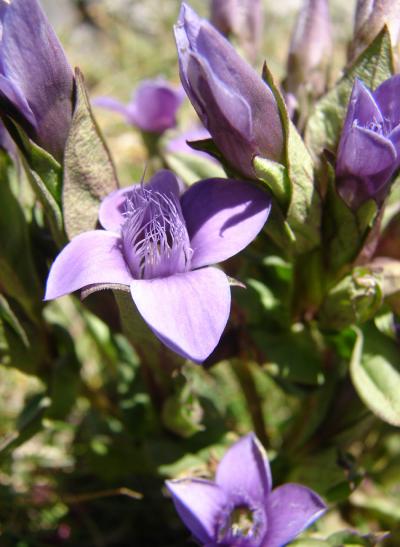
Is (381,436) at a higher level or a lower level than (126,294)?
lower

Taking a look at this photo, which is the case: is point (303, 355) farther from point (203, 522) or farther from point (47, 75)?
point (47, 75)

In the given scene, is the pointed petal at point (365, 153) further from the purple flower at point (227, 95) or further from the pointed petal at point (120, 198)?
the pointed petal at point (120, 198)

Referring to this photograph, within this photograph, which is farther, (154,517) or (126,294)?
(154,517)

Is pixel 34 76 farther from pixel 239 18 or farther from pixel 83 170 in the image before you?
pixel 239 18

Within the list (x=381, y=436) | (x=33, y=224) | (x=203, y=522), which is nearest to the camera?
(x=203, y=522)

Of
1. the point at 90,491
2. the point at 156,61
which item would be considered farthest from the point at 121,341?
the point at 156,61

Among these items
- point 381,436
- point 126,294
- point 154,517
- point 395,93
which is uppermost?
point 395,93

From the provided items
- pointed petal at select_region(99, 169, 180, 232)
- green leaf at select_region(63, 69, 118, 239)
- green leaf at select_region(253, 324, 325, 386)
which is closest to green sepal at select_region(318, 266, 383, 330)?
green leaf at select_region(253, 324, 325, 386)

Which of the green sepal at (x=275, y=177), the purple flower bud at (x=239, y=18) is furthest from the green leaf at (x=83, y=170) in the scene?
the purple flower bud at (x=239, y=18)
